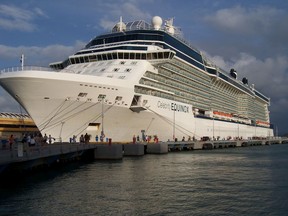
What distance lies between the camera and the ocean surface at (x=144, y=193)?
15617mm

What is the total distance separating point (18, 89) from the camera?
33562 mm

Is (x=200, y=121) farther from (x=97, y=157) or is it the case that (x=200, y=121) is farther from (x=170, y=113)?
(x=97, y=157)

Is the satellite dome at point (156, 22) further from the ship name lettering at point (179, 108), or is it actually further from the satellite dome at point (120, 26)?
the ship name lettering at point (179, 108)

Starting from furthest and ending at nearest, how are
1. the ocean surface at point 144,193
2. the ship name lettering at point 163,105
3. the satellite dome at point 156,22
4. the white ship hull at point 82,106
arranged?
the satellite dome at point 156,22
the ship name lettering at point 163,105
the white ship hull at point 82,106
the ocean surface at point 144,193

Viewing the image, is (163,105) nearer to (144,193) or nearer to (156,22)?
(156,22)

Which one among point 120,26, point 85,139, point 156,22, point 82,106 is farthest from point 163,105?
point 156,22

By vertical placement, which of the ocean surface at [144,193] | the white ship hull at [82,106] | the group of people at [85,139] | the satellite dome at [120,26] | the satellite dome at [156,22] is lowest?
the ocean surface at [144,193]

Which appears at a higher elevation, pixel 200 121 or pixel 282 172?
pixel 200 121

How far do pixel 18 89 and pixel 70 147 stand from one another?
7.47 metres

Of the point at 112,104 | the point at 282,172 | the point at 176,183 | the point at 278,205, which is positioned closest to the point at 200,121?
the point at 112,104

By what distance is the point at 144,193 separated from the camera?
62.4 ft

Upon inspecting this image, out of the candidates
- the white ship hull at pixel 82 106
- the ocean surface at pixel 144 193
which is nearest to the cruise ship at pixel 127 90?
the white ship hull at pixel 82 106

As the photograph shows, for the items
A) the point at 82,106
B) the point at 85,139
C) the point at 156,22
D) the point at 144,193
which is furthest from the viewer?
the point at 156,22

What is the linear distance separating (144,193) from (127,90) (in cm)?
2032
